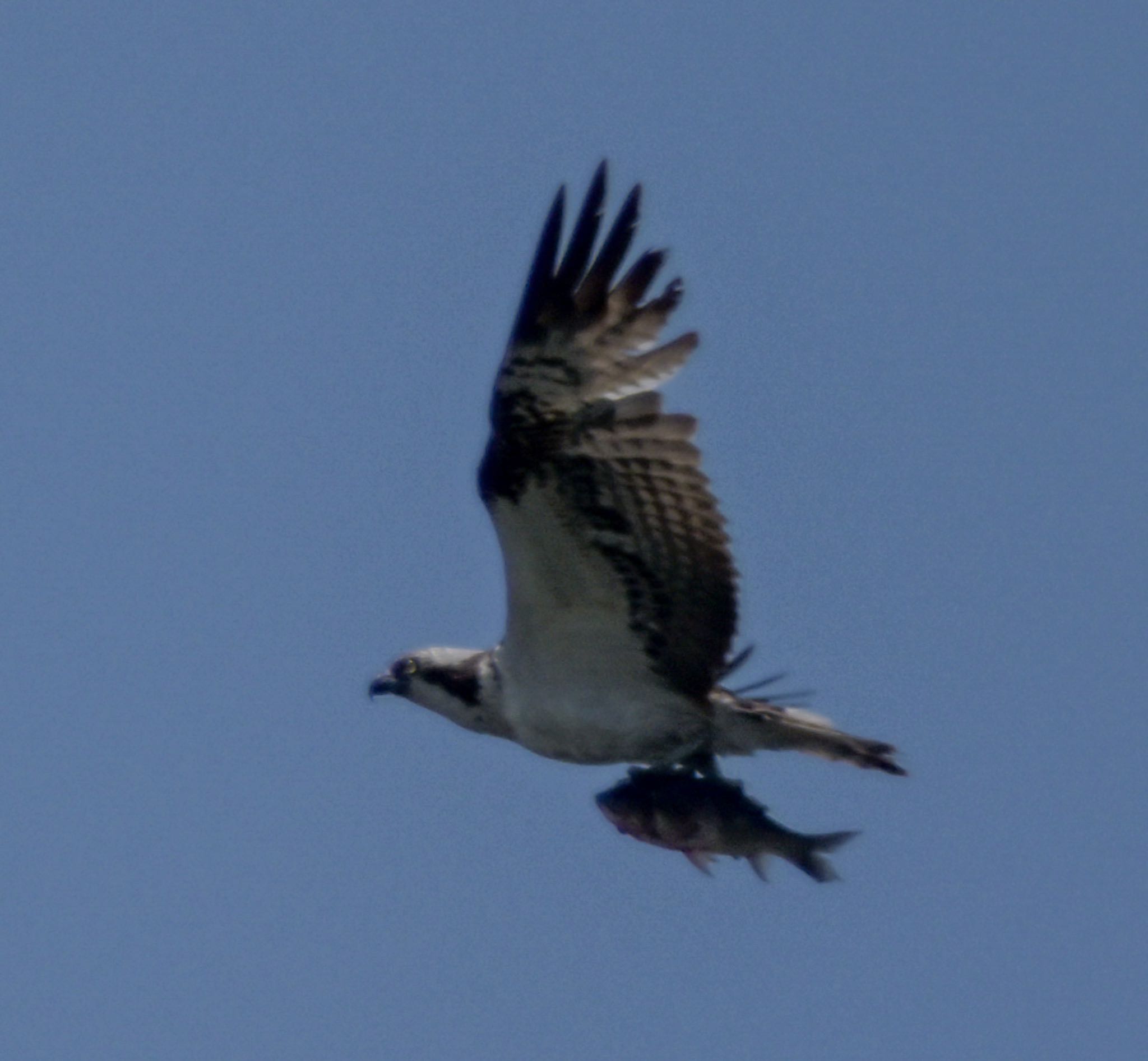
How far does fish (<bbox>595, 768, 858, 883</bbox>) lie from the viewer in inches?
409

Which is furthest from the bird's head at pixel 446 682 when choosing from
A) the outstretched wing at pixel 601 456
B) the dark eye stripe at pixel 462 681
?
the outstretched wing at pixel 601 456

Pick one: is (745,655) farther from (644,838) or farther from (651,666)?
(644,838)

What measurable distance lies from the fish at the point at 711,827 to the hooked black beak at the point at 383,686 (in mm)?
1771

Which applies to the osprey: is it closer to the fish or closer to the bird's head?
the bird's head

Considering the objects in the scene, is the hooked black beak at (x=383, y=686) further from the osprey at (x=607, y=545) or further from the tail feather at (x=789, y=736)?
the tail feather at (x=789, y=736)

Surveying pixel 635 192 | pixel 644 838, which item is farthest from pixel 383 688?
pixel 635 192

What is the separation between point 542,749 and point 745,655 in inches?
41.8

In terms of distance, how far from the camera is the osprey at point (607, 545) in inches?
410

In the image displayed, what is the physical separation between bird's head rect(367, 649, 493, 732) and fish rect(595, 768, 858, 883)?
1.15 meters

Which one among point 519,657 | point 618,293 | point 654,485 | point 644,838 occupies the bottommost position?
point 644,838

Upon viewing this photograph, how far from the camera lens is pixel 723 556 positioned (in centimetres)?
1072

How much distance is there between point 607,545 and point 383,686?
6.10ft

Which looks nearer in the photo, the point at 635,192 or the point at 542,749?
the point at 635,192

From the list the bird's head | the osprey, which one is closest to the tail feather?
the osprey
